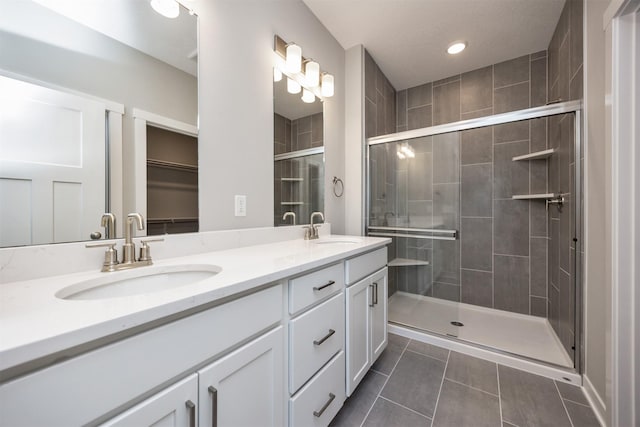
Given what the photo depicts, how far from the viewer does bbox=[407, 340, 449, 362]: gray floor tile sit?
1729 millimetres

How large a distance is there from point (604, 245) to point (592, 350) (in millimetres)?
590

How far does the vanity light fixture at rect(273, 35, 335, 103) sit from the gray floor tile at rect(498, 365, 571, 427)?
2214 mm

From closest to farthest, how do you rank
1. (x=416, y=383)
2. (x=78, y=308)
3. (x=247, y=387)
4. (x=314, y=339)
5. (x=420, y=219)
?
(x=78, y=308)
(x=247, y=387)
(x=314, y=339)
(x=416, y=383)
(x=420, y=219)

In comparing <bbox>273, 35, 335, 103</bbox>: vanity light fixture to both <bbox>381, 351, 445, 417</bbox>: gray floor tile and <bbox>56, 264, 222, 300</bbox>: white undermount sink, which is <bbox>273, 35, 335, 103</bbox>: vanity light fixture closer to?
<bbox>56, 264, 222, 300</bbox>: white undermount sink

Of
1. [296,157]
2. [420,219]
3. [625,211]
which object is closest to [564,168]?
[625,211]

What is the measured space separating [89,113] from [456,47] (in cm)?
268

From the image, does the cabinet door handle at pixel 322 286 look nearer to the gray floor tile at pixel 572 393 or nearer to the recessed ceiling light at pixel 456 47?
the gray floor tile at pixel 572 393

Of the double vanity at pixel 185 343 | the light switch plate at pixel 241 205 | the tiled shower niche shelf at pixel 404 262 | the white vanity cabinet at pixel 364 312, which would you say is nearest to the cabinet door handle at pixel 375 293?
the white vanity cabinet at pixel 364 312

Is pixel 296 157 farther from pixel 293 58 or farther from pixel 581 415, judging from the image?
pixel 581 415

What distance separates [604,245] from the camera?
3.83 feet

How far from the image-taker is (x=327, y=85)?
1953 mm

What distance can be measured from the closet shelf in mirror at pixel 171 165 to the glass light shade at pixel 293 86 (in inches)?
36.4

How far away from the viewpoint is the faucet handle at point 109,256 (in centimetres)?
80

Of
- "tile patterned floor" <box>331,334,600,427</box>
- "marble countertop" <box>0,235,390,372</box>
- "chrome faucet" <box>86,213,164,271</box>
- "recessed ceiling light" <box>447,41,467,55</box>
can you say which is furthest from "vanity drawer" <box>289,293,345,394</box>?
"recessed ceiling light" <box>447,41,467,55</box>
